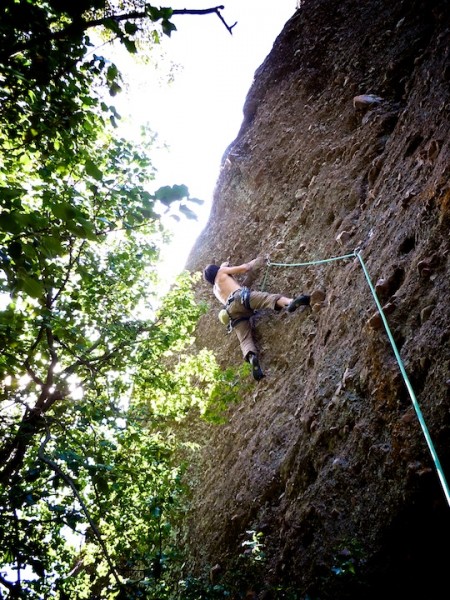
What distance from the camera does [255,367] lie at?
5766mm

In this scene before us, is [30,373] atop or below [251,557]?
atop

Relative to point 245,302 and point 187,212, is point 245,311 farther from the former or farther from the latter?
point 187,212

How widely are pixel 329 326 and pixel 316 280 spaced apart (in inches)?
51.6

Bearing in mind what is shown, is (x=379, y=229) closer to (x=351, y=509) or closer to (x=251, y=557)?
(x=351, y=509)

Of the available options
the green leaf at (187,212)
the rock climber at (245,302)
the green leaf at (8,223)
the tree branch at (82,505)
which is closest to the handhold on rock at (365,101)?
the rock climber at (245,302)

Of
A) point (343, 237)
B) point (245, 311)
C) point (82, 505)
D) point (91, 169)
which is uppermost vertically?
point (245, 311)

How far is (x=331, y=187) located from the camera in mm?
6172

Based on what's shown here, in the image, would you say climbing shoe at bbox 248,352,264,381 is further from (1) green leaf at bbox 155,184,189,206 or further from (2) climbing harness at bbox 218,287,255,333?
(1) green leaf at bbox 155,184,189,206

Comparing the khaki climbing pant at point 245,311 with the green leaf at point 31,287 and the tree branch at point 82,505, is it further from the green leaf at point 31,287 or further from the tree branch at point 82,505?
the green leaf at point 31,287

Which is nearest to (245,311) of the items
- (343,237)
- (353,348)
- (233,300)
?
(233,300)

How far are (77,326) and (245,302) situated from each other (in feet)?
9.94

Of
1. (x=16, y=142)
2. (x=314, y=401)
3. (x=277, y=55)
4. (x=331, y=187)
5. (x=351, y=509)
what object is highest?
(x=277, y=55)

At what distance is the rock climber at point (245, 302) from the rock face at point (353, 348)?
0.20 meters

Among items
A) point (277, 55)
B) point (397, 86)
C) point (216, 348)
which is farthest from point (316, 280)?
point (277, 55)
